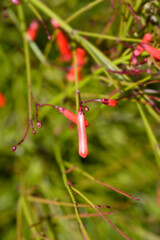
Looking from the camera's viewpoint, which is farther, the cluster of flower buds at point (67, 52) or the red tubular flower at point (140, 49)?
the cluster of flower buds at point (67, 52)

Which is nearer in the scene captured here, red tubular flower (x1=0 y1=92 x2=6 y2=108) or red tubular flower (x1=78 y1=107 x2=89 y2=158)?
red tubular flower (x1=78 y1=107 x2=89 y2=158)

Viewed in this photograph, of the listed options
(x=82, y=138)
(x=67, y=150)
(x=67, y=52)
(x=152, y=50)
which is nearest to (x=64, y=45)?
(x=67, y=52)

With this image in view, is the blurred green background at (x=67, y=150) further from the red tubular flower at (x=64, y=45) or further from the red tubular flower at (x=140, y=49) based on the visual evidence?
the red tubular flower at (x=140, y=49)

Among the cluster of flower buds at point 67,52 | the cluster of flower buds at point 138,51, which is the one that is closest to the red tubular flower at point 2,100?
the cluster of flower buds at point 67,52

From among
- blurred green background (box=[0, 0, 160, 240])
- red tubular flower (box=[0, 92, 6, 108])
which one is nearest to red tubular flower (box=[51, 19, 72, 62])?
blurred green background (box=[0, 0, 160, 240])

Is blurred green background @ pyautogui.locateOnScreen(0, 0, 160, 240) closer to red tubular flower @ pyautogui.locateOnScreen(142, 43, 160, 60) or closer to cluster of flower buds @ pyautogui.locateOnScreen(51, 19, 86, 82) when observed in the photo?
cluster of flower buds @ pyautogui.locateOnScreen(51, 19, 86, 82)

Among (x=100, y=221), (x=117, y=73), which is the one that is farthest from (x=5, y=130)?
(x=117, y=73)

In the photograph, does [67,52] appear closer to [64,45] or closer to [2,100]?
[64,45]

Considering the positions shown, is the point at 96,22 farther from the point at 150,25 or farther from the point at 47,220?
the point at 47,220
